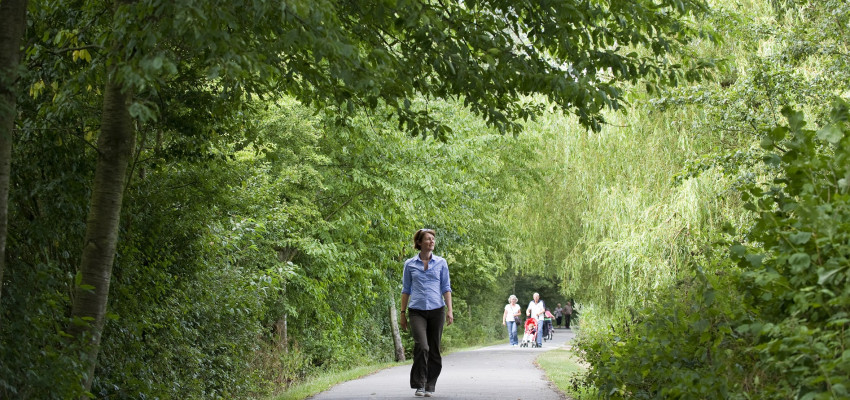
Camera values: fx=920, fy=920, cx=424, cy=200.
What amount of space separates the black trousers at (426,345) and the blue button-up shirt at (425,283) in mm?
91

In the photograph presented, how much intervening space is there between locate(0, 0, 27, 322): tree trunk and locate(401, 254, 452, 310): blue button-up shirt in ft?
17.7

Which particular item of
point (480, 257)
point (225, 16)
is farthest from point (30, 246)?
point (480, 257)

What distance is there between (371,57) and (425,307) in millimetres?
4149

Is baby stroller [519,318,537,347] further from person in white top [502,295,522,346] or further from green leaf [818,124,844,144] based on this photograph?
green leaf [818,124,844,144]

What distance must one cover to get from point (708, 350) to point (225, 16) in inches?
139

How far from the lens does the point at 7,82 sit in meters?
5.09

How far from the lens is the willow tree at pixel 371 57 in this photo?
566 cm

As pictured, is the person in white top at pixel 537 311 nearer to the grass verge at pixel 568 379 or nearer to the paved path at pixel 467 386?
the grass verge at pixel 568 379

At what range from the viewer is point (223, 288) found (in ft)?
33.9

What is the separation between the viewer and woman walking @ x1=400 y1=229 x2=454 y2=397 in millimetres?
10125

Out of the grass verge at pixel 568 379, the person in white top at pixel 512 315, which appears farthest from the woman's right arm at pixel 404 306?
the person in white top at pixel 512 315

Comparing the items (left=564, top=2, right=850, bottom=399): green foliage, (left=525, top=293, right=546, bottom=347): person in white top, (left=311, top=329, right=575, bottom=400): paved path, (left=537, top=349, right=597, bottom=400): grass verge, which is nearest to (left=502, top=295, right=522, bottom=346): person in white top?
(left=525, top=293, right=546, bottom=347): person in white top

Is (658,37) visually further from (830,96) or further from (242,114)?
(830,96)

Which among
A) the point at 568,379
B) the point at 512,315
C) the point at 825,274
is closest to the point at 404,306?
the point at 568,379
